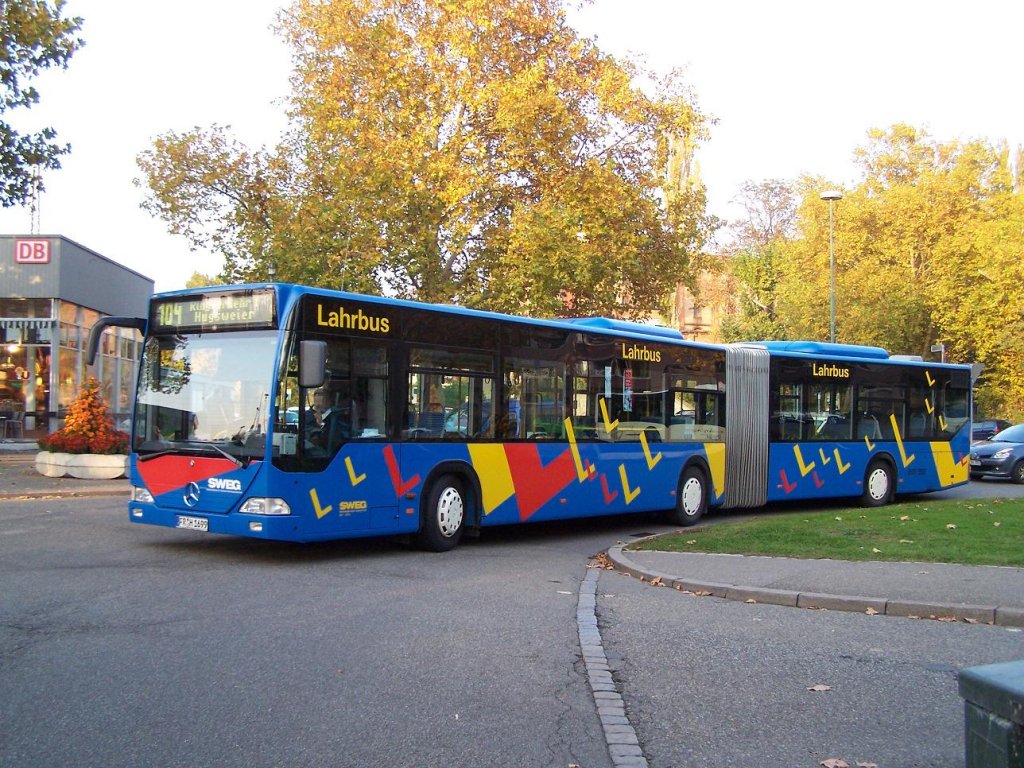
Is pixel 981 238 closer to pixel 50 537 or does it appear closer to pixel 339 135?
pixel 339 135

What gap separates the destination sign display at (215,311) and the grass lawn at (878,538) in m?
5.35

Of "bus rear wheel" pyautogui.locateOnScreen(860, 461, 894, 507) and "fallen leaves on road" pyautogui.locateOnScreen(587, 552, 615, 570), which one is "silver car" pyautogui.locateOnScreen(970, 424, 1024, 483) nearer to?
"bus rear wheel" pyautogui.locateOnScreen(860, 461, 894, 507)

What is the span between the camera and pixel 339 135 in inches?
985

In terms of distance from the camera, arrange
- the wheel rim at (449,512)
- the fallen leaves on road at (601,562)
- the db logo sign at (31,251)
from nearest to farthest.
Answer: the fallen leaves on road at (601,562) < the wheel rim at (449,512) < the db logo sign at (31,251)

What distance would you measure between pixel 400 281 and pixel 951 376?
13.6 metres

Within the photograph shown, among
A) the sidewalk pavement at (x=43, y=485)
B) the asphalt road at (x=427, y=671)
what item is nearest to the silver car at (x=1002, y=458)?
the asphalt road at (x=427, y=671)

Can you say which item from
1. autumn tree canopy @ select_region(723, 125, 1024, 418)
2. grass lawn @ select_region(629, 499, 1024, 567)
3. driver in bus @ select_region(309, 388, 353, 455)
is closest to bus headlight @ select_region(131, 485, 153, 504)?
driver in bus @ select_region(309, 388, 353, 455)

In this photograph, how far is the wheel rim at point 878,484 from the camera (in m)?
19.6

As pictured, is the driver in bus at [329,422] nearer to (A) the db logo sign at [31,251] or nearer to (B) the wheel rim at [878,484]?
(B) the wheel rim at [878,484]

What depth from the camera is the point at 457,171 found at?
2292 cm

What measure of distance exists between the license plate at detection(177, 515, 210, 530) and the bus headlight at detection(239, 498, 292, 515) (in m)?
0.65

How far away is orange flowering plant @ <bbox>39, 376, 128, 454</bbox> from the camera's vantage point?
66.7ft

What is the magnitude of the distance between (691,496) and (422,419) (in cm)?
623

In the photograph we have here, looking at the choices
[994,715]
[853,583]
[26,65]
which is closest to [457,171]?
[26,65]
